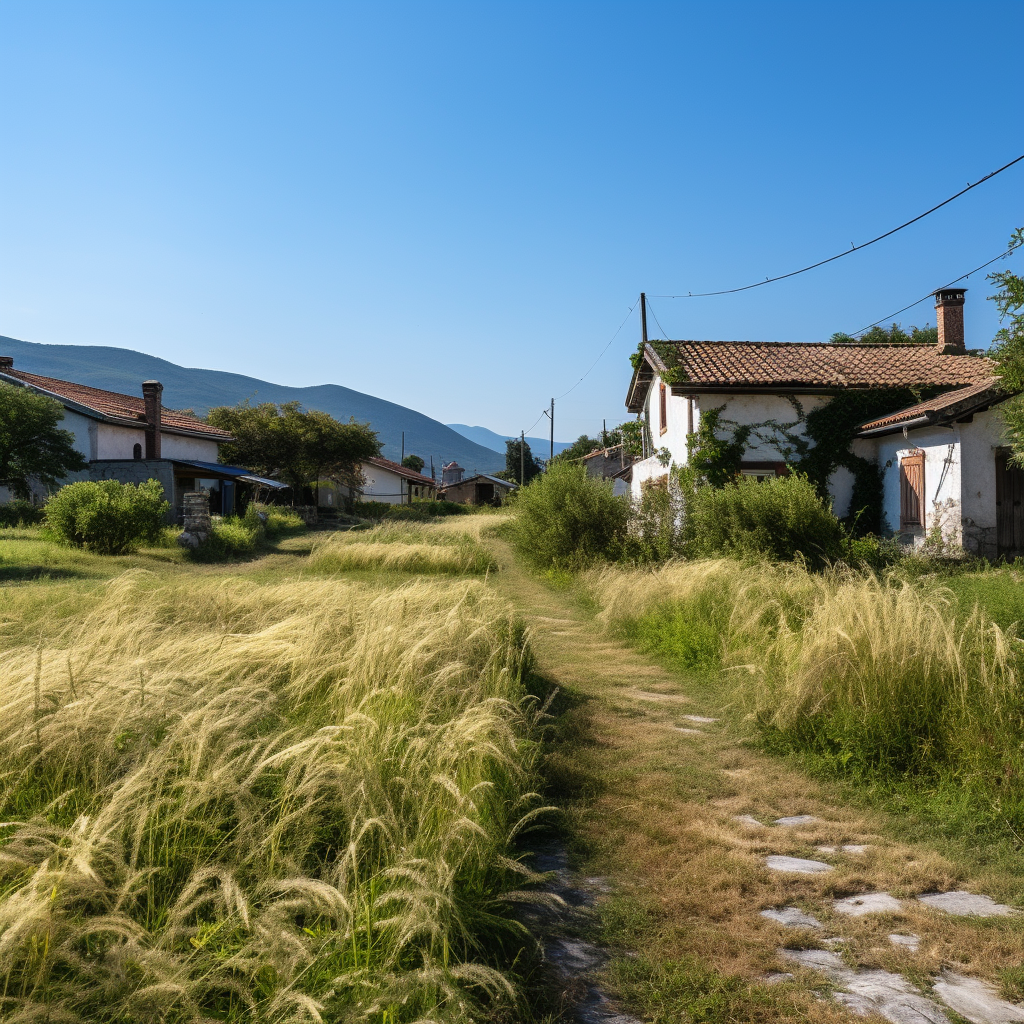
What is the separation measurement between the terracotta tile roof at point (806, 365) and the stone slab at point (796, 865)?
1484 centimetres

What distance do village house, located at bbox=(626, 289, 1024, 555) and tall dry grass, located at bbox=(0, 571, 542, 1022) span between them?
45.1 ft

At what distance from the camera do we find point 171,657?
4.52 meters

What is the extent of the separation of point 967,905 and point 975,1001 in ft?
2.46

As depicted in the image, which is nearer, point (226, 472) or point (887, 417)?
point (887, 417)

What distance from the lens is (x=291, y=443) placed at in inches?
1709

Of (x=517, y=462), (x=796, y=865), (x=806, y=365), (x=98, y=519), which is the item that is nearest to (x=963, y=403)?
(x=806, y=365)

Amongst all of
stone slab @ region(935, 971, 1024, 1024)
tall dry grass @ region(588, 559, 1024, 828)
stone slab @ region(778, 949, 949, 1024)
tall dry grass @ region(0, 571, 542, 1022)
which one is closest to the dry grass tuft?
tall dry grass @ region(588, 559, 1024, 828)

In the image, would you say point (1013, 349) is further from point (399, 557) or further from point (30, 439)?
point (30, 439)

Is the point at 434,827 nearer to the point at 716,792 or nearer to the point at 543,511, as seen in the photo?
the point at 716,792

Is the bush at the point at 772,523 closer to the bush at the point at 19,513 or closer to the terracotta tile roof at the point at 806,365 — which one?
the terracotta tile roof at the point at 806,365

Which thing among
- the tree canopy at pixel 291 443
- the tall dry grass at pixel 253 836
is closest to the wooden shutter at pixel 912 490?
the tall dry grass at pixel 253 836

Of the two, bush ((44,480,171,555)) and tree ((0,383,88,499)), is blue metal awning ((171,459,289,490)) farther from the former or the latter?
bush ((44,480,171,555))

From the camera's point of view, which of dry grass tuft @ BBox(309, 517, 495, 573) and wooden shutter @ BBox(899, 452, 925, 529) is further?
dry grass tuft @ BBox(309, 517, 495, 573)

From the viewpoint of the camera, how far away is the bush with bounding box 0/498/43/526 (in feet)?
79.5
